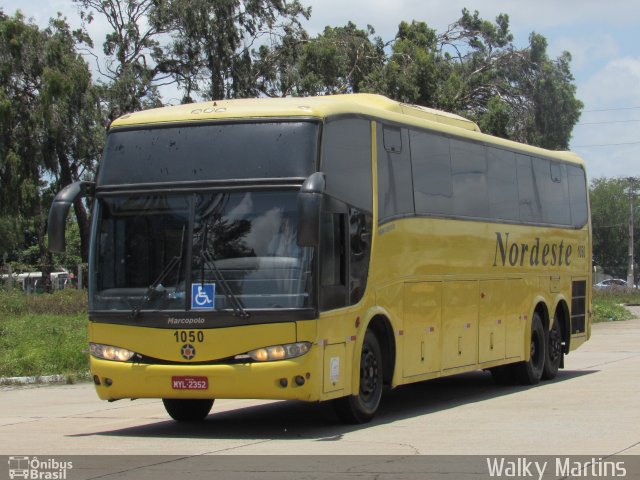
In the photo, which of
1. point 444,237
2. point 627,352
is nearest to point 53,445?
point 444,237

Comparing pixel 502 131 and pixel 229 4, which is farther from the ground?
pixel 229 4

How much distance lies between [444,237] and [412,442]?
4552 mm

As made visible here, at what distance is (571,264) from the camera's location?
807 inches

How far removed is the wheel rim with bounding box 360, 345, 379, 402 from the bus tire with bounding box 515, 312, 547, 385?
18.2 feet

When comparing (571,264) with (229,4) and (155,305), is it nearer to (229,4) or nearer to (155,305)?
(155,305)

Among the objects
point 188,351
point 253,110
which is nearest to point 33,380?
point 188,351

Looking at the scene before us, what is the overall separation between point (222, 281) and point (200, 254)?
1.32 feet

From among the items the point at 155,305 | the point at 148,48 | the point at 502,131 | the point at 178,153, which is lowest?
the point at 155,305

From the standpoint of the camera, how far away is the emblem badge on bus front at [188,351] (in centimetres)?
1187

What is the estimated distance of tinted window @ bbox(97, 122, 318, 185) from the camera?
39.6 feet

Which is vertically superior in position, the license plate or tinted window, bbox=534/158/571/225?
tinted window, bbox=534/158/571/225

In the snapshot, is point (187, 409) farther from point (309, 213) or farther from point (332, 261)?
point (309, 213)

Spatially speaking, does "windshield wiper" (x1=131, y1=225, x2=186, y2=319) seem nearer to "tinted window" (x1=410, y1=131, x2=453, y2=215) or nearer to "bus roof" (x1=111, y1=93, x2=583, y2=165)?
"bus roof" (x1=111, y1=93, x2=583, y2=165)
